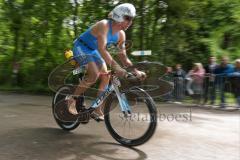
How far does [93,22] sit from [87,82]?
32.7ft

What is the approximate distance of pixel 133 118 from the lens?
6688mm

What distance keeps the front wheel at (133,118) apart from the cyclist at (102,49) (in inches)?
10.1

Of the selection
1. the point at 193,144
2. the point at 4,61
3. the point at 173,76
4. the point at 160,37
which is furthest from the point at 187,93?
the point at 4,61

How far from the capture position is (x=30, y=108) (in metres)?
10.3

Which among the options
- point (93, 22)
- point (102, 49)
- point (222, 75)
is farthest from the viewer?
point (93, 22)

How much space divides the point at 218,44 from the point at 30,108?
9.87m

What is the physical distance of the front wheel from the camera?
20.2ft

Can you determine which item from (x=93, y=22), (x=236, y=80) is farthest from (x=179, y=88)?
(x=93, y=22)

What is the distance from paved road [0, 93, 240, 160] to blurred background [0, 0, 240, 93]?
24.9 feet

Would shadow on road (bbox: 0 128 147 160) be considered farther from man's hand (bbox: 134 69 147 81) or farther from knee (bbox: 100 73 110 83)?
man's hand (bbox: 134 69 147 81)

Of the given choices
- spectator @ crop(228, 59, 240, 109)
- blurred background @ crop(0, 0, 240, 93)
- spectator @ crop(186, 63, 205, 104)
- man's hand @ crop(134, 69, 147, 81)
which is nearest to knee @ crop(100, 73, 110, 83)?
man's hand @ crop(134, 69, 147, 81)

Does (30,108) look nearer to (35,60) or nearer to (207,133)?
(207,133)

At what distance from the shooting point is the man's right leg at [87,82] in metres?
6.70

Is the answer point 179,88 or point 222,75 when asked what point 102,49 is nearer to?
point 222,75
